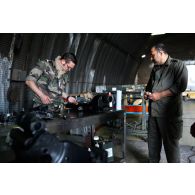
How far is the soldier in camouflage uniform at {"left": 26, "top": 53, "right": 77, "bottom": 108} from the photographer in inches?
78.9

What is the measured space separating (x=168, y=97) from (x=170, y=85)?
11 cm

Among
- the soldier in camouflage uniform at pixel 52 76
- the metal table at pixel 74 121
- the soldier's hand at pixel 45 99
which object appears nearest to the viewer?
the metal table at pixel 74 121

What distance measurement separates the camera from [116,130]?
4438mm

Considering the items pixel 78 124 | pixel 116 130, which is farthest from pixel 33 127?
pixel 116 130

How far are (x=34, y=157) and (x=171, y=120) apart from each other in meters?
1.45

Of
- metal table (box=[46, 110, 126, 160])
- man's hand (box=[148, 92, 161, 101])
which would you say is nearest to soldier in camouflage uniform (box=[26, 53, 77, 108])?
metal table (box=[46, 110, 126, 160])

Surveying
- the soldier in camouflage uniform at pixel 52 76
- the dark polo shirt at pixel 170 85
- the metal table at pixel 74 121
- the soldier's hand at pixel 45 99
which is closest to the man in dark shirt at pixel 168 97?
the dark polo shirt at pixel 170 85

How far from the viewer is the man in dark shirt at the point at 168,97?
72.7 inches

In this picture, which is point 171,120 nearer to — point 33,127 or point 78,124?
point 78,124

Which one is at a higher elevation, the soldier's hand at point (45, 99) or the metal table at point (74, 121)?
the soldier's hand at point (45, 99)

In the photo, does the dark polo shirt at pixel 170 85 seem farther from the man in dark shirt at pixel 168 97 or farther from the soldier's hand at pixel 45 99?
the soldier's hand at pixel 45 99

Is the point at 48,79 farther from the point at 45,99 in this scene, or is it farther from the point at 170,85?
the point at 170,85

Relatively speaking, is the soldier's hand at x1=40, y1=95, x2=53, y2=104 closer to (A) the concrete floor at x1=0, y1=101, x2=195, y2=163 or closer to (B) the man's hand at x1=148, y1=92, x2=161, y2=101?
(B) the man's hand at x1=148, y1=92, x2=161, y2=101

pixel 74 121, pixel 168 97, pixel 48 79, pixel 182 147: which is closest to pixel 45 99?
pixel 48 79
